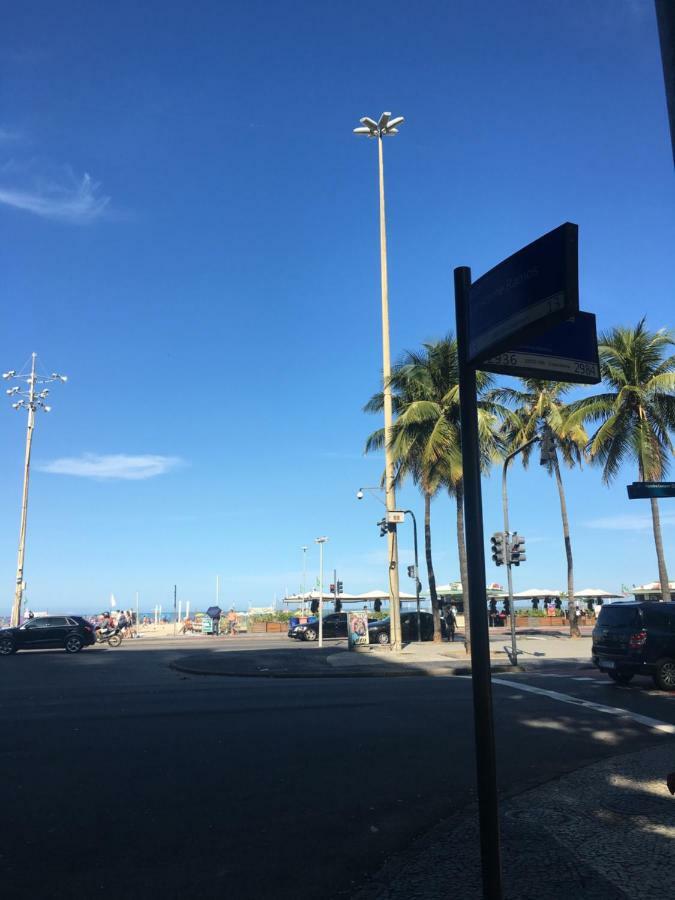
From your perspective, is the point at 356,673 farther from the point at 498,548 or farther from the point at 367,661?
the point at 498,548

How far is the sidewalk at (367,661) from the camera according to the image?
A: 2003 centimetres

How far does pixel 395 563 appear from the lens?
27516mm

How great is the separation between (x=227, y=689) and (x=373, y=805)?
9.69 metres

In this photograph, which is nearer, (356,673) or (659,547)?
(356,673)

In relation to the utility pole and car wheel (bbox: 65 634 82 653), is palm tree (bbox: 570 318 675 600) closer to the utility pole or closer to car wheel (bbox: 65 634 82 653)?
the utility pole

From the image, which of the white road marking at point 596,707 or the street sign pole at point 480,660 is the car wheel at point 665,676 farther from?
the street sign pole at point 480,660

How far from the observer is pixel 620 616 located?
16.1 metres

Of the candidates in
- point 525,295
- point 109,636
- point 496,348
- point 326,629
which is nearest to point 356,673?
point 109,636

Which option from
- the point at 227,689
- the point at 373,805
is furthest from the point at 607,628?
the point at 373,805

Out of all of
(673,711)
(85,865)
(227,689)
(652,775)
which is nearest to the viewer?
(85,865)

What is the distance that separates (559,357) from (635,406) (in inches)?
1053

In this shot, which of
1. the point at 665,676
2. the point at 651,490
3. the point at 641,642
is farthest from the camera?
the point at 641,642

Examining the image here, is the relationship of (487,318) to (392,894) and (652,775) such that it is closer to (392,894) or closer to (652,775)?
(392,894)

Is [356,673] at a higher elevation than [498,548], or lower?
lower
